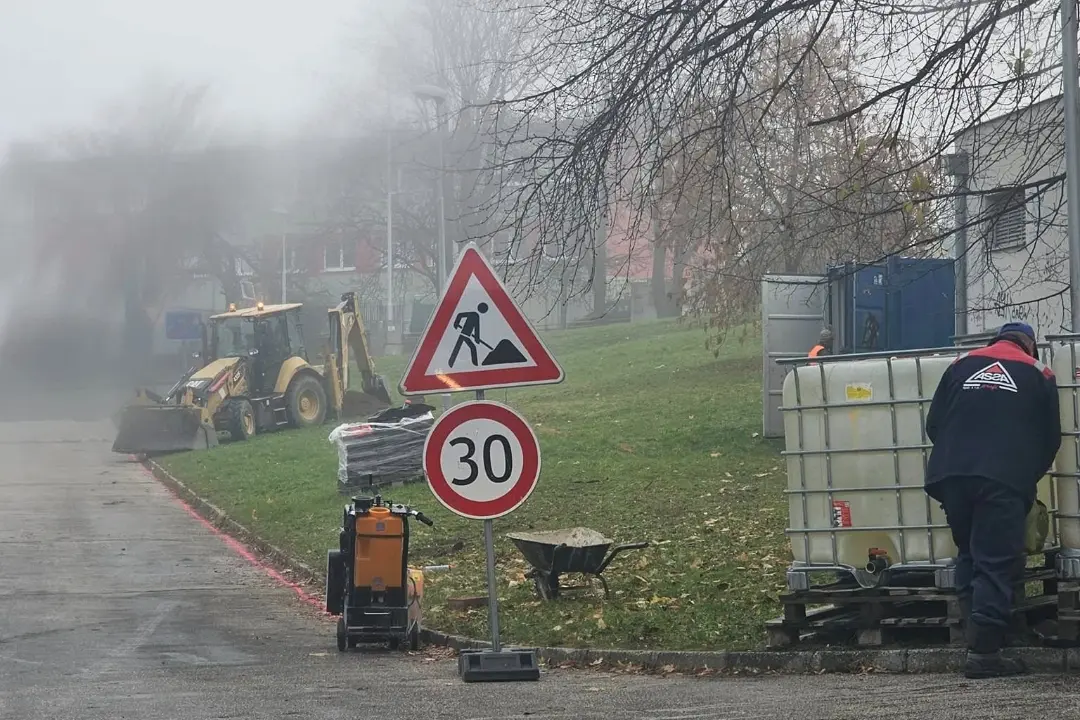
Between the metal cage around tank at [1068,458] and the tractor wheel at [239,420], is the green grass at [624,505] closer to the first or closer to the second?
the tractor wheel at [239,420]

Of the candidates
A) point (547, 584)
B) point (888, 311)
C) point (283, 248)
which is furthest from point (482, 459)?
point (283, 248)

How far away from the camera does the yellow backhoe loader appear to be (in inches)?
1222

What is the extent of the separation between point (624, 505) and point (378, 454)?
13.6ft

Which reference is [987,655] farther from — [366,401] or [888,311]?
[366,401]

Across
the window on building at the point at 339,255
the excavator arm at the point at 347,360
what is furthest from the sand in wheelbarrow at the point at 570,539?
the window on building at the point at 339,255

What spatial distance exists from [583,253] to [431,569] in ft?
11.9

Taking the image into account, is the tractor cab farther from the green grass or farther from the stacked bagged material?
the stacked bagged material

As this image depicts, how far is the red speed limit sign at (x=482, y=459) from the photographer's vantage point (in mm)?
8172

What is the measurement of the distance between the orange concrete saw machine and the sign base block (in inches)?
58.0

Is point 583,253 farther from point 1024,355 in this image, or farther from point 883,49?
point 1024,355

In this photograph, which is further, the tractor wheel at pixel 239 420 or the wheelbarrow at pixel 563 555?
the tractor wheel at pixel 239 420

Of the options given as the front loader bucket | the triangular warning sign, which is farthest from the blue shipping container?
the front loader bucket

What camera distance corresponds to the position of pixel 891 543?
27.1 feet

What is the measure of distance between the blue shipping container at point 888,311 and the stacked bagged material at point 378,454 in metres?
5.58
